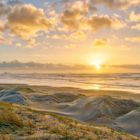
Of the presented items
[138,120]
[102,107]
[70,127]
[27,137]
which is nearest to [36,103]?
[102,107]

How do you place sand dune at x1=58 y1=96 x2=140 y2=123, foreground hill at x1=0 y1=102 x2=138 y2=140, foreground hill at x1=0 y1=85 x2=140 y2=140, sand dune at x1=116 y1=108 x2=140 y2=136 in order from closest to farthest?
foreground hill at x1=0 y1=102 x2=138 y2=140
foreground hill at x1=0 y1=85 x2=140 y2=140
sand dune at x1=116 y1=108 x2=140 y2=136
sand dune at x1=58 y1=96 x2=140 y2=123

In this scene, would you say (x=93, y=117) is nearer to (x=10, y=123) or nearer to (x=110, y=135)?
(x=110, y=135)

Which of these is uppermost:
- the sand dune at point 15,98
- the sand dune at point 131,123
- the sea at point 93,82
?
the sea at point 93,82

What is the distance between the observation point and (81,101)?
24141mm

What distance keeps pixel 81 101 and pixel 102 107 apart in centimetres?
275

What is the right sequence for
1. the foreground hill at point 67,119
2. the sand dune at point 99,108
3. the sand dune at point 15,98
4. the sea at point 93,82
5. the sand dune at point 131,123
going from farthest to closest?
1. the sea at point 93,82
2. the sand dune at point 15,98
3. the sand dune at point 99,108
4. the sand dune at point 131,123
5. the foreground hill at point 67,119

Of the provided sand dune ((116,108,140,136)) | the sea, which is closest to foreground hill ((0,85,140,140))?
sand dune ((116,108,140,136))

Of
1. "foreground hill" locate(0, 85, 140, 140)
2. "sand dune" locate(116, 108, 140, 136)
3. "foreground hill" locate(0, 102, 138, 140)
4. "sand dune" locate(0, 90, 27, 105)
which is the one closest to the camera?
"foreground hill" locate(0, 102, 138, 140)

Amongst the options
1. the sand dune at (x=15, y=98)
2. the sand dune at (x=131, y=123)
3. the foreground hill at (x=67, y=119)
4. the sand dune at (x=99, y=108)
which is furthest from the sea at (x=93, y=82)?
the sand dune at (x=131, y=123)

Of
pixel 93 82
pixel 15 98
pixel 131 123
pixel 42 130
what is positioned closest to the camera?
pixel 42 130

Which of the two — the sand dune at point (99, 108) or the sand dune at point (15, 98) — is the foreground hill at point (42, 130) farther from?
the sand dune at point (15, 98)

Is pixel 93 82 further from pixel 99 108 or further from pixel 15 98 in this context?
pixel 99 108

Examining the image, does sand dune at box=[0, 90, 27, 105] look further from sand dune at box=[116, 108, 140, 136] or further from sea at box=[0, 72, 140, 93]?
sea at box=[0, 72, 140, 93]

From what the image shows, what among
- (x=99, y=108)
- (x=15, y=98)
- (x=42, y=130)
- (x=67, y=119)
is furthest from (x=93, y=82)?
(x=42, y=130)
